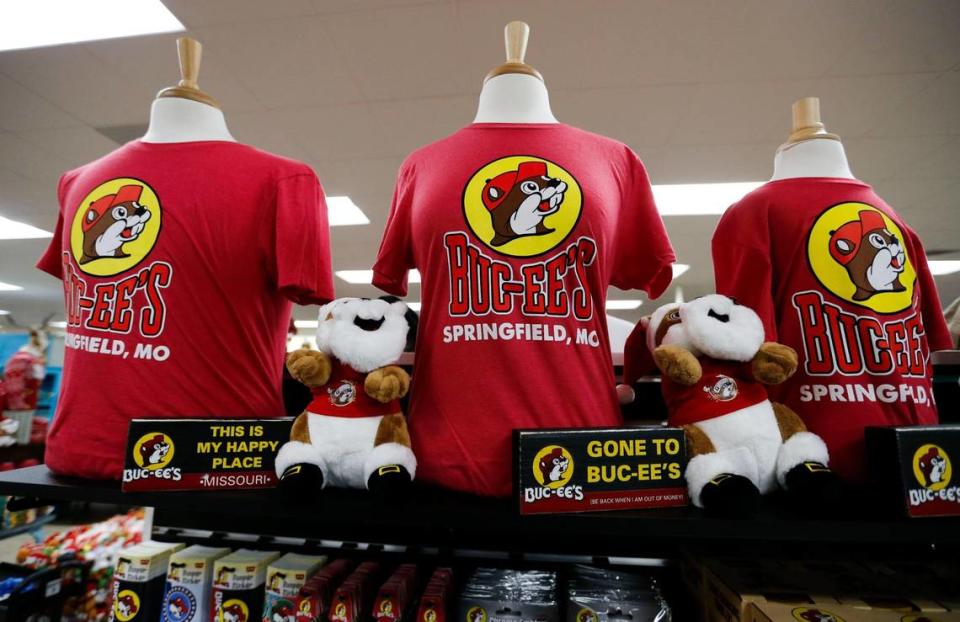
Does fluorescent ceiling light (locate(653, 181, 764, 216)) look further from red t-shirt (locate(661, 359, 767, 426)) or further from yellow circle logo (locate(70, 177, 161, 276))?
yellow circle logo (locate(70, 177, 161, 276))

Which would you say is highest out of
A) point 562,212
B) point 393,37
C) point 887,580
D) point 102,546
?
point 393,37

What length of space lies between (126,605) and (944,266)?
799 cm

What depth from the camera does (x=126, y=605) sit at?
92cm

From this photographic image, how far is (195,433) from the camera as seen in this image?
774mm

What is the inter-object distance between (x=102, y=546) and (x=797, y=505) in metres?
2.30

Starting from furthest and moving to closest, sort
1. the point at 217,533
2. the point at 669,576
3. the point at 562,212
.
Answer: the point at 217,533, the point at 669,576, the point at 562,212

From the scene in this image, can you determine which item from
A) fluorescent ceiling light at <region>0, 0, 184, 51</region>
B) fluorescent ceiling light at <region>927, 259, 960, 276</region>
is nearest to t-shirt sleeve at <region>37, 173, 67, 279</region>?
fluorescent ceiling light at <region>0, 0, 184, 51</region>

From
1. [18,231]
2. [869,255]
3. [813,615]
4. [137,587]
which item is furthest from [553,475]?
[18,231]

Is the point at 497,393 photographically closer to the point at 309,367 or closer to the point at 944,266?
the point at 309,367

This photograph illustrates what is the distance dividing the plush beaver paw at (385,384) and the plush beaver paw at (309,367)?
0.07 m

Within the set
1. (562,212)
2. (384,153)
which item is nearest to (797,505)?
(562,212)

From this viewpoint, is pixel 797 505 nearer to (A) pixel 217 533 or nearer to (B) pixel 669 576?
(B) pixel 669 576

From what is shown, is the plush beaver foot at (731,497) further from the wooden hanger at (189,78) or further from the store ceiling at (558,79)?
the store ceiling at (558,79)

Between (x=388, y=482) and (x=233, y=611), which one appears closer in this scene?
(x=388, y=482)
